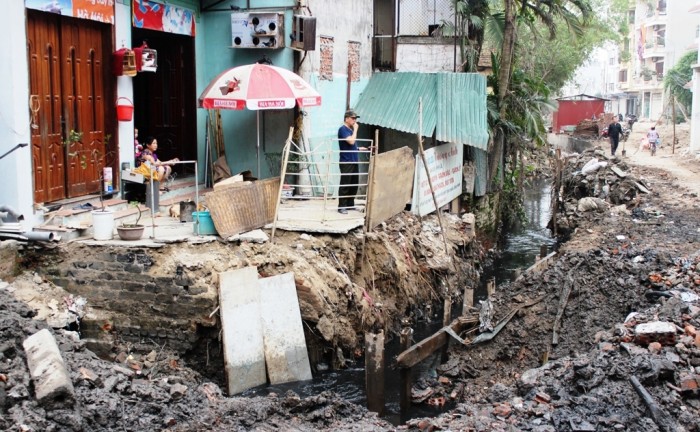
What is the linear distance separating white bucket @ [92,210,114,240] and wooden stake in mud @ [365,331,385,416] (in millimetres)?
3840

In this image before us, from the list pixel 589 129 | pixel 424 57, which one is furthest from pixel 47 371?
pixel 589 129

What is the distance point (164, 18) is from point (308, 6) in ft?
9.88

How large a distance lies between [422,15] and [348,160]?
771cm

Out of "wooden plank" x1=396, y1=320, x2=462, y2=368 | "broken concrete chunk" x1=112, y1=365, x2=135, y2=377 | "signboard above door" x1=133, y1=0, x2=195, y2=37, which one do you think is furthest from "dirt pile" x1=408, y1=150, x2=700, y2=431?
"signboard above door" x1=133, y1=0, x2=195, y2=37

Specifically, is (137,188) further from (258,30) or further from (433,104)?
(433,104)

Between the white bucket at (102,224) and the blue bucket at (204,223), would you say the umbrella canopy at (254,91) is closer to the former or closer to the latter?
the blue bucket at (204,223)

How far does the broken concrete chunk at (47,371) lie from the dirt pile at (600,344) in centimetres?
343

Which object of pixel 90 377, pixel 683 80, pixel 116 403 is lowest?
pixel 116 403

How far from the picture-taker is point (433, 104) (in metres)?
17.4

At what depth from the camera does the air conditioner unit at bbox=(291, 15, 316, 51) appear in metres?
15.1

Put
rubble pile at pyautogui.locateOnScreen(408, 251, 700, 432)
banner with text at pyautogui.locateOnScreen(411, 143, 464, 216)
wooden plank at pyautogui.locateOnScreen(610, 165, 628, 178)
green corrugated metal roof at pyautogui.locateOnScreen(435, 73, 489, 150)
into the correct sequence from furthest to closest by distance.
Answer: wooden plank at pyautogui.locateOnScreen(610, 165, 628, 178) → green corrugated metal roof at pyautogui.locateOnScreen(435, 73, 489, 150) → banner with text at pyautogui.locateOnScreen(411, 143, 464, 216) → rubble pile at pyautogui.locateOnScreen(408, 251, 700, 432)

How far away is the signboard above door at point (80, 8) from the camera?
10898 mm

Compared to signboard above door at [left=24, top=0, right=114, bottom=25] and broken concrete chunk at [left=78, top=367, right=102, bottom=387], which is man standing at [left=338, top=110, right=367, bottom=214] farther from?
broken concrete chunk at [left=78, top=367, right=102, bottom=387]

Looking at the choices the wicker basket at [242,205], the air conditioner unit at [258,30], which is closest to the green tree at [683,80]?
the air conditioner unit at [258,30]
